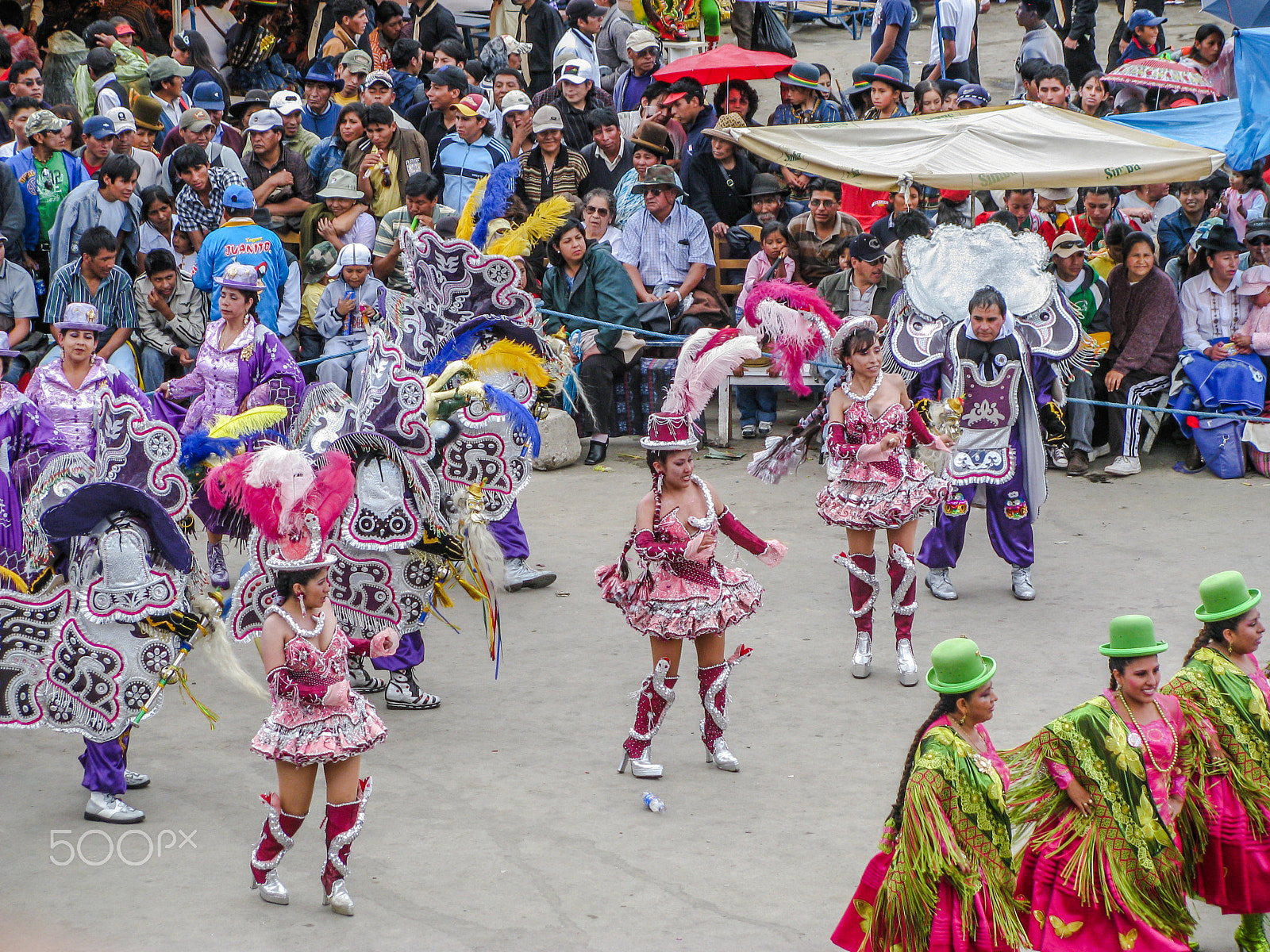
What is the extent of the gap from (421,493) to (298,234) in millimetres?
5699

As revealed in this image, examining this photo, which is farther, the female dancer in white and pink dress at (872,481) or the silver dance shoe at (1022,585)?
the silver dance shoe at (1022,585)

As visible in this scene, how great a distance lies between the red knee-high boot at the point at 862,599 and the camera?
750 centimetres

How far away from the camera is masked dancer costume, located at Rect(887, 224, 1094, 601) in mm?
8430

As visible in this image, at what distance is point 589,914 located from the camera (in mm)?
5328

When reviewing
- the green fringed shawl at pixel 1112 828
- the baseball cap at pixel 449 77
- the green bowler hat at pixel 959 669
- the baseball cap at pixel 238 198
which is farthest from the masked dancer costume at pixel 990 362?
the baseball cap at pixel 449 77

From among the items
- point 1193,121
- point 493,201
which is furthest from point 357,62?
point 1193,121

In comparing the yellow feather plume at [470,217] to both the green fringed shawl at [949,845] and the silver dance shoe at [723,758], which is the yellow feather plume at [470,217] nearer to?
Answer: the silver dance shoe at [723,758]

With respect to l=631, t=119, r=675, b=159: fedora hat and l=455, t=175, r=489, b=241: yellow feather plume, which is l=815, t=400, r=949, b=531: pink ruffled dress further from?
l=631, t=119, r=675, b=159: fedora hat

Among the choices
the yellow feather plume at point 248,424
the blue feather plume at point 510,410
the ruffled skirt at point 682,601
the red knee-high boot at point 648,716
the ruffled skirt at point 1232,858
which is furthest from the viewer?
the blue feather plume at point 510,410

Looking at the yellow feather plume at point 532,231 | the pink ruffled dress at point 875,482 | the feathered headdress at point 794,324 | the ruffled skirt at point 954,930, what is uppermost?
the yellow feather plume at point 532,231

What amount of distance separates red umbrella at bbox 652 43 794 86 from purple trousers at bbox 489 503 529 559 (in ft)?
20.5

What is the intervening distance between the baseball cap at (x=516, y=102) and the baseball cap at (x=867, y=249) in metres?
3.53

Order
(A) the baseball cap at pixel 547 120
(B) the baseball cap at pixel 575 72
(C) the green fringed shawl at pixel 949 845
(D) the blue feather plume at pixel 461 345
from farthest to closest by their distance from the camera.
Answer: (B) the baseball cap at pixel 575 72 < (A) the baseball cap at pixel 547 120 < (D) the blue feather plume at pixel 461 345 < (C) the green fringed shawl at pixel 949 845

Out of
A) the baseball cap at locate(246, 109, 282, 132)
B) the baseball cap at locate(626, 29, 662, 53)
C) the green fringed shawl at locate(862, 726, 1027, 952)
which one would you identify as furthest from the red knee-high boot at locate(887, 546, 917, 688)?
the baseball cap at locate(626, 29, 662, 53)
